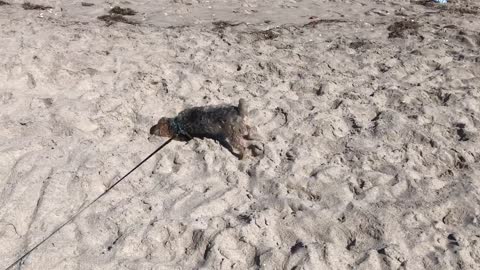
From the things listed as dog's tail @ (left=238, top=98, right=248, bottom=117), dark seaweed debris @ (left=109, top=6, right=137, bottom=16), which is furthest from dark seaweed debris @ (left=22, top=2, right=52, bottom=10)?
dog's tail @ (left=238, top=98, right=248, bottom=117)

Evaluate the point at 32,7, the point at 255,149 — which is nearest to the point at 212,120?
the point at 255,149

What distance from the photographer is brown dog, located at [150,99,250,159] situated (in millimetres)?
4727

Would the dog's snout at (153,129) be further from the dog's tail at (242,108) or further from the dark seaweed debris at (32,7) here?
the dark seaweed debris at (32,7)

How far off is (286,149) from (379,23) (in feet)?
12.3

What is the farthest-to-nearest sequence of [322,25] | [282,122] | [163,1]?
[163,1] → [322,25] → [282,122]

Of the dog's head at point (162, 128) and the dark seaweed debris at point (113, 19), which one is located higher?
the dark seaweed debris at point (113, 19)

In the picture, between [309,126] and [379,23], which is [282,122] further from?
[379,23]

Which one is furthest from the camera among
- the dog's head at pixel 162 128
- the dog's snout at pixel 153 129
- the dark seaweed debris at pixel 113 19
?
the dark seaweed debris at pixel 113 19

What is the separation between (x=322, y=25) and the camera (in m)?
7.54

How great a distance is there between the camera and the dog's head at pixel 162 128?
16.2 feet

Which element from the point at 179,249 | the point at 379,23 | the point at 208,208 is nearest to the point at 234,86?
the point at 208,208

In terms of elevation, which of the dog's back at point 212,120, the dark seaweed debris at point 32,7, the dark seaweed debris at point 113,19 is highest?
the dog's back at point 212,120

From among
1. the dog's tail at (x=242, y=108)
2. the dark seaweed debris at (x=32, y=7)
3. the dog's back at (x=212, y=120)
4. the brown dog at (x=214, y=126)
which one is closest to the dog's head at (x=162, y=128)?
the brown dog at (x=214, y=126)

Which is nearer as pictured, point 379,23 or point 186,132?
point 186,132
